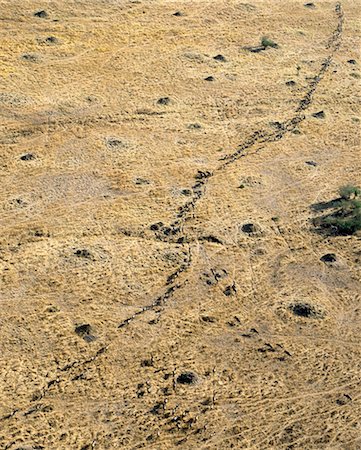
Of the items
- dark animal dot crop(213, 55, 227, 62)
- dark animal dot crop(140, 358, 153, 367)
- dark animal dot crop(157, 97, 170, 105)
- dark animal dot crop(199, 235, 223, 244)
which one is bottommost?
dark animal dot crop(140, 358, 153, 367)

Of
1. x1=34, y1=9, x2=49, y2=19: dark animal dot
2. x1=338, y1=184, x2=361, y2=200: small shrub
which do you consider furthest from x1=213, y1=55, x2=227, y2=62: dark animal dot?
x1=338, y1=184, x2=361, y2=200: small shrub

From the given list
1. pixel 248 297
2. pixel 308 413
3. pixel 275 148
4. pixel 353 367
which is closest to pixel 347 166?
pixel 275 148

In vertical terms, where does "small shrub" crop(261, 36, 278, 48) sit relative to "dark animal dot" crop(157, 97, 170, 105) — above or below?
above

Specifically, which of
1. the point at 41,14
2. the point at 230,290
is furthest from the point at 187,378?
the point at 41,14

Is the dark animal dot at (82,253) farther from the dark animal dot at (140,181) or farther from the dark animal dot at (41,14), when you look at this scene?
the dark animal dot at (41,14)

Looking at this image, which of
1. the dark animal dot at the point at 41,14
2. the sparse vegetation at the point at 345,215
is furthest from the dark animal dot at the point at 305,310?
the dark animal dot at the point at 41,14

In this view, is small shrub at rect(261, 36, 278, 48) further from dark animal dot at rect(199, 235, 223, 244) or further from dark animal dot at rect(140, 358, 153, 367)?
dark animal dot at rect(140, 358, 153, 367)
